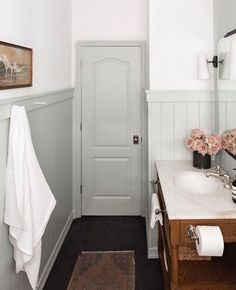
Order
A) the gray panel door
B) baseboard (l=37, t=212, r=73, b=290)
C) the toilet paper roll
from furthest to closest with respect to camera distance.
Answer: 1. the gray panel door
2. baseboard (l=37, t=212, r=73, b=290)
3. the toilet paper roll

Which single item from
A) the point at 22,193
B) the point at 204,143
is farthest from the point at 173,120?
the point at 22,193

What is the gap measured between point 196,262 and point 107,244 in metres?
1.37

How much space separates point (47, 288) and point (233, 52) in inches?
89.7

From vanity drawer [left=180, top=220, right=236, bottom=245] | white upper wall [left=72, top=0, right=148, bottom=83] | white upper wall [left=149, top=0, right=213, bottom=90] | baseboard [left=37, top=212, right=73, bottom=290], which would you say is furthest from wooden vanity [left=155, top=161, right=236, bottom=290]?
white upper wall [left=72, top=0, right=148, bottom=83]

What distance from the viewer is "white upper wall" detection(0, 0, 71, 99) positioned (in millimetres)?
1799

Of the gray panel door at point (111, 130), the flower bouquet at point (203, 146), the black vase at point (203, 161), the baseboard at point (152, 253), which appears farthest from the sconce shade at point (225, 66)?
the baseboard at point (152, 253)

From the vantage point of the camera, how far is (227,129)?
7.90 feet

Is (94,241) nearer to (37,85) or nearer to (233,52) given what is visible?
(37,85)

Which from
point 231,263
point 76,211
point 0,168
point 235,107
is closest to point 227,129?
point 235,107

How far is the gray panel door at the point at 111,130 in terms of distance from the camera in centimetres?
367

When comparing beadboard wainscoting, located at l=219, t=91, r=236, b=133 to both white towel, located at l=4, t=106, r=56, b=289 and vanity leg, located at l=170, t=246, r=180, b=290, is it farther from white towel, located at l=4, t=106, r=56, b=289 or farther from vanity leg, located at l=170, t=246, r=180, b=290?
white towel, located at l=4, t=106, r=56, b=289

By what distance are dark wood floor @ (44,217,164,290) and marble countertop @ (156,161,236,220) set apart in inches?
36.1

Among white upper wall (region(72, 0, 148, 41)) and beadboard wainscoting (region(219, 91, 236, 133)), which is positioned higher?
white upper wall (region(72, 0, 148, 41))

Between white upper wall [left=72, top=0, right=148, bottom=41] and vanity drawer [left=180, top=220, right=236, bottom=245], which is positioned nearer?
vanity drawer [left=180, top=220, right=236, bottom=245]
